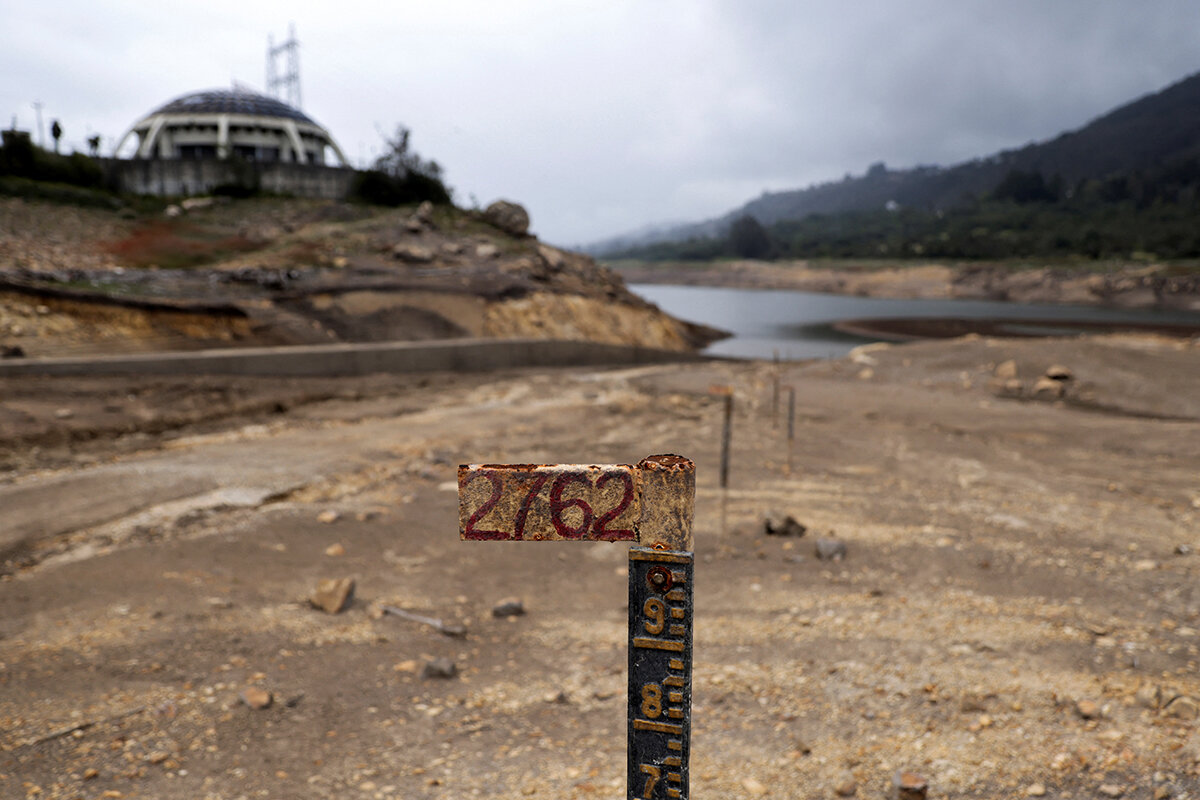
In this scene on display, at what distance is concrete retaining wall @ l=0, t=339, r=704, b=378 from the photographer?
15078 mm

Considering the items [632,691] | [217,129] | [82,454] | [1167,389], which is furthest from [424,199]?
[632,691]

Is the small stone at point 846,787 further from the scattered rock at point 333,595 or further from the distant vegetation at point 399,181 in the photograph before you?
the distant vegetation at point 399,181

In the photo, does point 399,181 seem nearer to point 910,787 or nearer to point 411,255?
point 411,255

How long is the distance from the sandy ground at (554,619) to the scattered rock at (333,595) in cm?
13

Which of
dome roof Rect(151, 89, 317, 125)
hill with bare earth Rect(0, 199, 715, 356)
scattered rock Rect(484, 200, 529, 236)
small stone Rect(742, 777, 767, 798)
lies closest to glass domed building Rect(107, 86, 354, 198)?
dome roof Rect(151, 89, 317, 125)

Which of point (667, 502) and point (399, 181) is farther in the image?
point (399, 181)

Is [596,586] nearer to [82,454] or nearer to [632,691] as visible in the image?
[632,691]

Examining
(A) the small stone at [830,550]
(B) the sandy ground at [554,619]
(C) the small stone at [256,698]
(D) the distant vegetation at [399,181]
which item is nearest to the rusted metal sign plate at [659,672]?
(B) the sandy ground at [554,619]

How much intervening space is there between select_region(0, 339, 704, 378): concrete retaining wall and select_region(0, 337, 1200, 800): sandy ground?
6.25 ft

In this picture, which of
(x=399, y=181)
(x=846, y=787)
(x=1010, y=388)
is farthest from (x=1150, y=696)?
(x=399, y=181)

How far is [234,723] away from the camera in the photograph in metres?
4.85

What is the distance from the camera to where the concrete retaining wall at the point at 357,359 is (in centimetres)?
1508

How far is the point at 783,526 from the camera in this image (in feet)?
28.0

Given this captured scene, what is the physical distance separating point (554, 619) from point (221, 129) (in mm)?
52391
